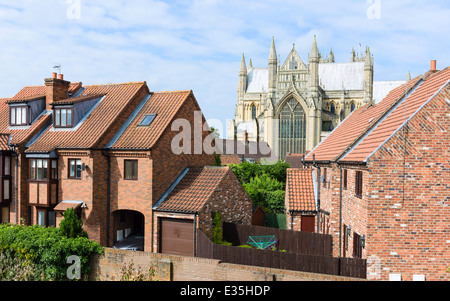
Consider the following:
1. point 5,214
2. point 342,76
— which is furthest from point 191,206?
point 342,76

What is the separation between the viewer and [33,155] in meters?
22.4

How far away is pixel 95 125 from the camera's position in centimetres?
2253

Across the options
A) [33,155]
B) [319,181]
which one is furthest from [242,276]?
[33,155]

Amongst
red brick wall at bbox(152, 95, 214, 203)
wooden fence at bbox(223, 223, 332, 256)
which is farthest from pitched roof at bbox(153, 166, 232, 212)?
wooden fence at bbox(223, 223, 332, 256)

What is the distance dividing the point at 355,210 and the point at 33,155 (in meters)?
18.0

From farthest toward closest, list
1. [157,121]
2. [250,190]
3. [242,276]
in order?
[250,190]
[157,121]
[242,276]

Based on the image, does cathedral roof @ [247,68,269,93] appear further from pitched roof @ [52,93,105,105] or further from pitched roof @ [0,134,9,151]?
pitched roof @ [0,134,9,151]

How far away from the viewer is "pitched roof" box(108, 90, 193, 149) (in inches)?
824

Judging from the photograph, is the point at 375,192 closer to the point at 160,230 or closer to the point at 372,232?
the point at 372,232

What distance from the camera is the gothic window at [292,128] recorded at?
81.9m

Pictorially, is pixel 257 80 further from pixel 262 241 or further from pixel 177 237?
pixel 177 237

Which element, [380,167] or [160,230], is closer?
[380,167]

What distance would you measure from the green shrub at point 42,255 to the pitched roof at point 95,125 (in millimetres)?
5583

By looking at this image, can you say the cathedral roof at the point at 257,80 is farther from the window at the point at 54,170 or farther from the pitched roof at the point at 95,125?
the window at the point at 54,170
